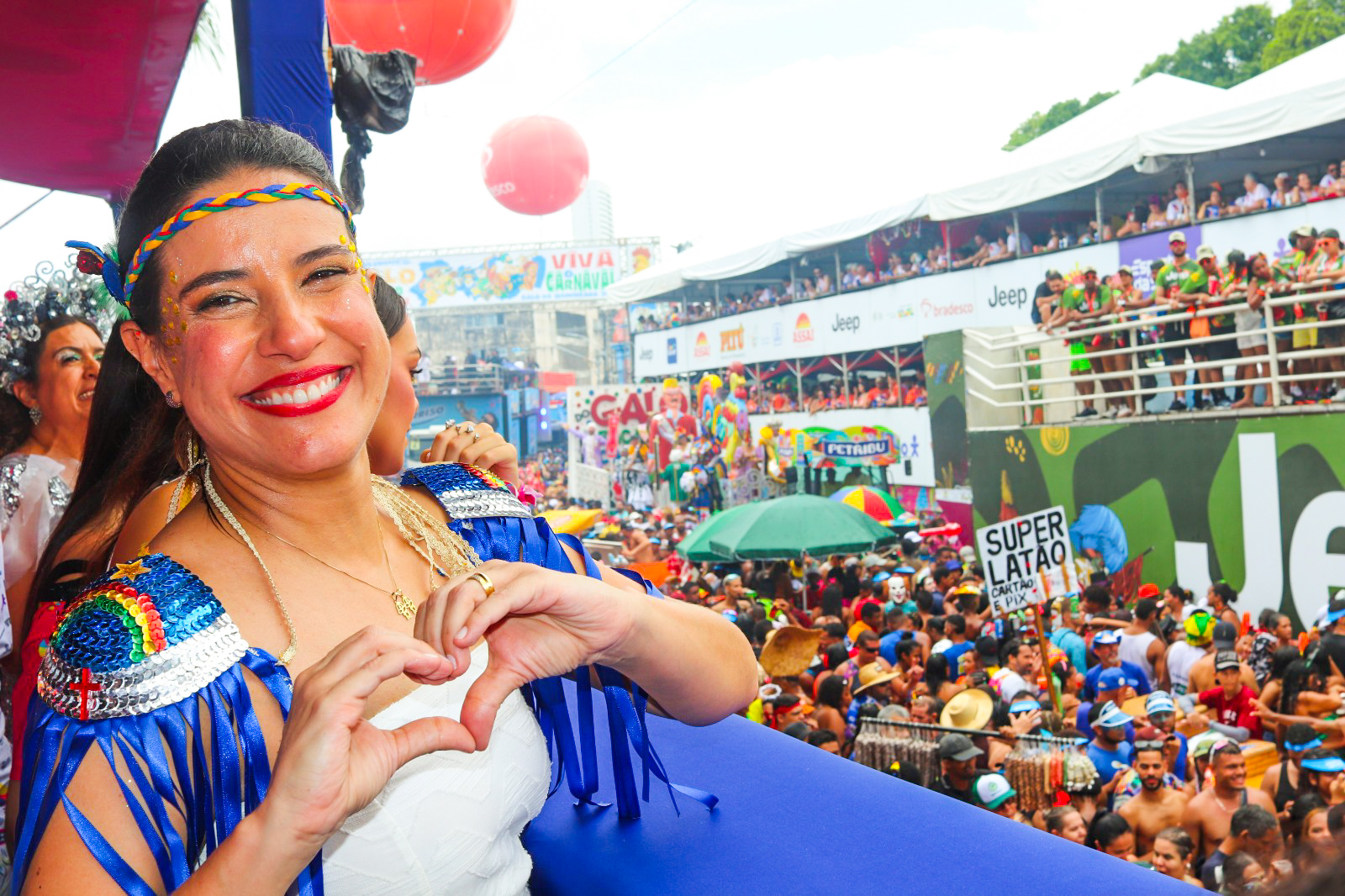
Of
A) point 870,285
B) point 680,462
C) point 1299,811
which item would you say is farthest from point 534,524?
point 870,285

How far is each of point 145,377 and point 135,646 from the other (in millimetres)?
764

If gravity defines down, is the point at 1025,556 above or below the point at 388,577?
below

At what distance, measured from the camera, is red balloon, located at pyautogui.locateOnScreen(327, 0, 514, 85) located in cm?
493

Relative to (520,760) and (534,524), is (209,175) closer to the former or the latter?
(534,524)

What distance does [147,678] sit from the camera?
1.08 meters

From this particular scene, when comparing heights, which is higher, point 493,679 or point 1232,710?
point 493,679

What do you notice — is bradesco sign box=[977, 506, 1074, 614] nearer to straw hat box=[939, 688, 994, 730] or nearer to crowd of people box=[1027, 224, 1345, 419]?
straw hat box=[939, 688, 994, 730]

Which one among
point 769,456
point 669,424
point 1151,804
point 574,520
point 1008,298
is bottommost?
point 1151,804

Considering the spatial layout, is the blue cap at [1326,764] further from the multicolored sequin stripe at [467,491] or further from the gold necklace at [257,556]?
the gold necklace at [257,556]

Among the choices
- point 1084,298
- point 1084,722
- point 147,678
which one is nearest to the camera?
point 147,678

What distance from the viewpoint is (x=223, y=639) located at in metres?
1.16

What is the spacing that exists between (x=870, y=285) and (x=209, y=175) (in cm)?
2086

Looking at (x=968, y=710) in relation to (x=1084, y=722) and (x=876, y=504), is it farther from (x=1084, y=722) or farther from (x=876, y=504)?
(x=876, y=504)

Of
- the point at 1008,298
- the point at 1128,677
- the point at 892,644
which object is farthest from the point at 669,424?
the point at 1128,677
